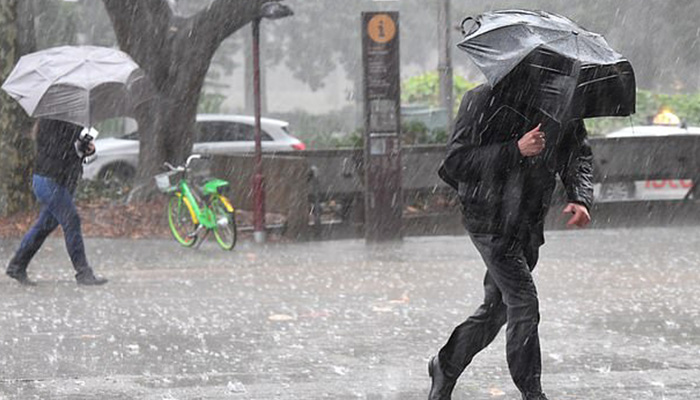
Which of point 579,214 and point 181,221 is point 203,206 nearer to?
point 181,221

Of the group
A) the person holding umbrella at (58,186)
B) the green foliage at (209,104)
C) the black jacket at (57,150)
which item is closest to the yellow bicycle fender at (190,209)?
the person holding umbrella at (58,186)

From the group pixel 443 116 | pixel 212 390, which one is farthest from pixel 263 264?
pixel 443 116

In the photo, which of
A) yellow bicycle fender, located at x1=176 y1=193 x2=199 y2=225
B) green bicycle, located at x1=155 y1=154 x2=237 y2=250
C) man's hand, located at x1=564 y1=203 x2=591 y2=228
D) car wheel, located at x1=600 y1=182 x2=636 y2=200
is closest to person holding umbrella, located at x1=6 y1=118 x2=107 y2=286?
green bicycle, located at x1=155 y1=154 x2=237 y2=250

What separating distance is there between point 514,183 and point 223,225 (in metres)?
9.35

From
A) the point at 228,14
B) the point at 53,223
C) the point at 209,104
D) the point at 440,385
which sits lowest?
the point at 209,104

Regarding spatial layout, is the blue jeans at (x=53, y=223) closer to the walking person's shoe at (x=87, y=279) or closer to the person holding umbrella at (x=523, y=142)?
the walking person's shoe at (x=87, y=279)

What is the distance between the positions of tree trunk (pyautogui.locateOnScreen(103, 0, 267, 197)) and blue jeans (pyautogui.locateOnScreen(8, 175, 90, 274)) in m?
7.42

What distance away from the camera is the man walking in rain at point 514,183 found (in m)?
6.39

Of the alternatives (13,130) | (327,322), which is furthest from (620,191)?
(327,322)

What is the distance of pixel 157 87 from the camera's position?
2022 cm

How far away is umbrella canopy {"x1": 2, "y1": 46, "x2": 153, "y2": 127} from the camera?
12.6m

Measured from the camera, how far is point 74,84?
12.9 metres

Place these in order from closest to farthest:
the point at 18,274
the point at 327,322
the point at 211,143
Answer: the point at 327,322, the point at 18,274, the point at 211,143

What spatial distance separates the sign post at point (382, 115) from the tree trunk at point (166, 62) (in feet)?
12.9
